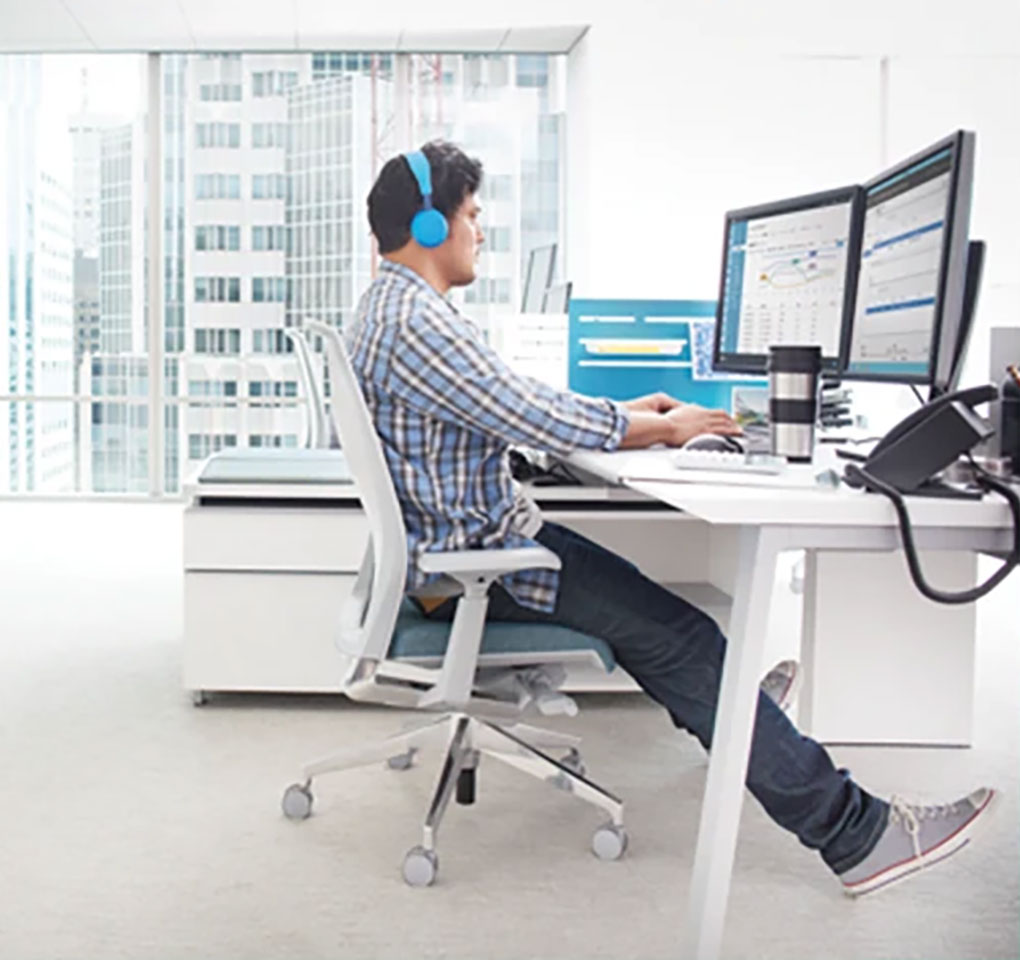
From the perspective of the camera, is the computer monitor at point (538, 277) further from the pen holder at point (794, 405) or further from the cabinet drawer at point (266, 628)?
the pen holder at point (794, 405)

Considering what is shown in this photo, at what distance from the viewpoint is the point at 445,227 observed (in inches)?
94.0

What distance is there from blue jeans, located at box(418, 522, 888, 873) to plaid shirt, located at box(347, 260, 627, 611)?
5 cm

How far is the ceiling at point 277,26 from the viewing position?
678 cm

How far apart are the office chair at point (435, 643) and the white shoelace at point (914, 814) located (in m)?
0.47

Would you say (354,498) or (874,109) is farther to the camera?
(874,109)

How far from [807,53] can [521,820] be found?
5.31 m

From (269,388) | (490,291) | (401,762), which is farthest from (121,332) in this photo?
(401,762)

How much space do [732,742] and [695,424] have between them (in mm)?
725

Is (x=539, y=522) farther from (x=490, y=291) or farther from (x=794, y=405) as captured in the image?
(x=490, y=291)

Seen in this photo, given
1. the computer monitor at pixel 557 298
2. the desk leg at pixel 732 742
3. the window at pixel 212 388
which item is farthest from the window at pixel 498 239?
the desk leg at pixel 732 742

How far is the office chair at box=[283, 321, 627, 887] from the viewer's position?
2143 mm

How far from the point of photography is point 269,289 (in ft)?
25.7

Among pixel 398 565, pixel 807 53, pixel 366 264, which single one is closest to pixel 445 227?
pixel 398 565

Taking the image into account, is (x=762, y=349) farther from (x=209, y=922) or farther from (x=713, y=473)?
(x=209, y=922)
